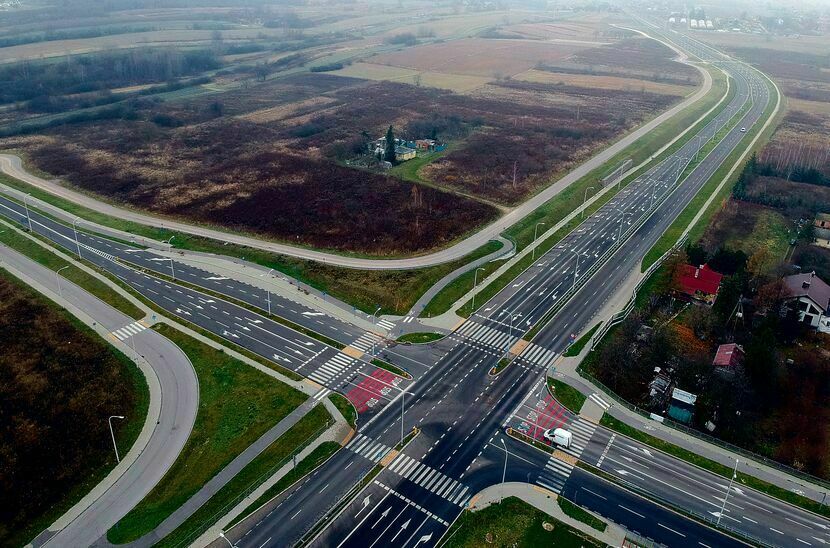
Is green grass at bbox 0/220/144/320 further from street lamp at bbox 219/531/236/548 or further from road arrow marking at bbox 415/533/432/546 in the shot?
road arrow marking at bbox 415/533/432/546

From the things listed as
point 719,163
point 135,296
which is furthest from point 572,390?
point 719,163

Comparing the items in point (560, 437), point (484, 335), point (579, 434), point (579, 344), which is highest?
point (579, 344)

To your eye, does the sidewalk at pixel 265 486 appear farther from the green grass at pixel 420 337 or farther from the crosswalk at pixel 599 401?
the crosswalk at pixel 599 401

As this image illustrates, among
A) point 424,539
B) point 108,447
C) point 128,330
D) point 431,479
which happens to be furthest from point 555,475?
point 128,330

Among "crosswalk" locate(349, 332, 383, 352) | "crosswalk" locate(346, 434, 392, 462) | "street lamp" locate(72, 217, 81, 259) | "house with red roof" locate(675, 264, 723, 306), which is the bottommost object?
"crosswalk" locate(346, 434, 392, 462)

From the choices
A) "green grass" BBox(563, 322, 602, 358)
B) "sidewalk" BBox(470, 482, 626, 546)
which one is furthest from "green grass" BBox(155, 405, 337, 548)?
"green grass" BBox(563, 322, 602, 358)

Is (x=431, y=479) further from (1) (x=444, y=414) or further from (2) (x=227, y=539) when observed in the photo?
(2) (x=227, y=539)
